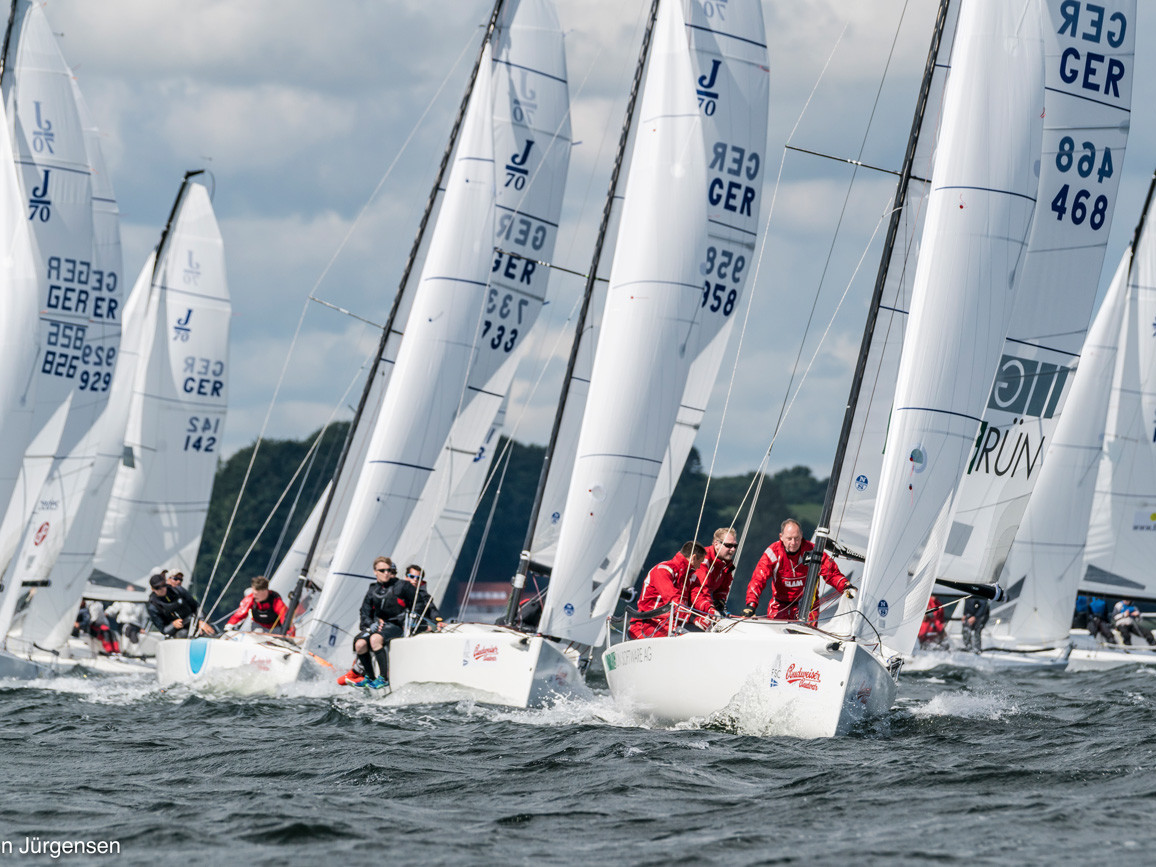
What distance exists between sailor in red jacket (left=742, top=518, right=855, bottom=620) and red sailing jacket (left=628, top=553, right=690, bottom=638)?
644 mm

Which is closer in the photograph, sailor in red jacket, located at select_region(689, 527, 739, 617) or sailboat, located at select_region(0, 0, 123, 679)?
sailor in red jacket, located at select_region(689, 527, 739, 617)

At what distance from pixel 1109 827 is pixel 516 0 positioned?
1435cm

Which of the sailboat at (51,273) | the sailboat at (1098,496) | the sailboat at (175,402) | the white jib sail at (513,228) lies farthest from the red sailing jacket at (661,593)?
the sailboat at (175,402)

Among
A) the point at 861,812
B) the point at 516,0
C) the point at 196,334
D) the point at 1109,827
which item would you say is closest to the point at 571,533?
the point at 861,812

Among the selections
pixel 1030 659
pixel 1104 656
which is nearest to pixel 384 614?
pixel 1030 659

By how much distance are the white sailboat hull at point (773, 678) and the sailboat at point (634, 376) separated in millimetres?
2114

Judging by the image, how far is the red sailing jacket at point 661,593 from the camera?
12.3 metres

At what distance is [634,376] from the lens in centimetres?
1393

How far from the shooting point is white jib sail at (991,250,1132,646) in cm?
2228

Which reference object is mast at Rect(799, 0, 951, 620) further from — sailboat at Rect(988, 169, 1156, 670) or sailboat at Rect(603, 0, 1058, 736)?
sailboat at Rect(988, 169, 1156, 670)

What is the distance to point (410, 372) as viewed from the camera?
16266 mm

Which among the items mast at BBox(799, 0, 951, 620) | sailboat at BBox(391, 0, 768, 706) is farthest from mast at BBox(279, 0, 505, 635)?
mast at BBox(799, 0, 951, 620)

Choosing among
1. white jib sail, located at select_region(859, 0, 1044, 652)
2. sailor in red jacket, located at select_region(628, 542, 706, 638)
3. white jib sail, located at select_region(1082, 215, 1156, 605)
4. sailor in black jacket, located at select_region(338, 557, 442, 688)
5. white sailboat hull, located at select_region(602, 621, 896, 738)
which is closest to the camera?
white sailboat hull, located at select_region(602, 621, 896, 738)

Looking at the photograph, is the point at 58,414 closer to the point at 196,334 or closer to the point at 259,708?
the point at 259,708
